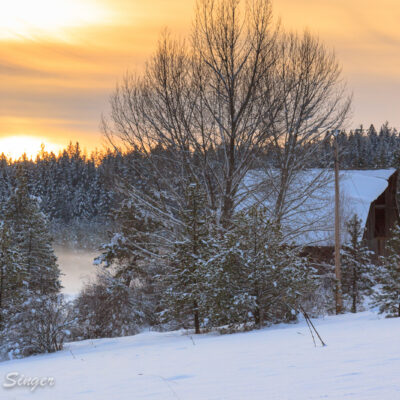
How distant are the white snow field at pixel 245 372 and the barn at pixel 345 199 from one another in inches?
427

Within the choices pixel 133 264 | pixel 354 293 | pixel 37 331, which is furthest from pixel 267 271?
pixel 133 264

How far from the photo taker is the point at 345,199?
120 ft

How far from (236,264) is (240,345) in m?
3.74

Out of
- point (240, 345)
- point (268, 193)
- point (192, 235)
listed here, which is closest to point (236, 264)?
point (192, 235)

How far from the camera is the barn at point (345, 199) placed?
20641mm

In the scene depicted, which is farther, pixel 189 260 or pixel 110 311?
pixel 110 311

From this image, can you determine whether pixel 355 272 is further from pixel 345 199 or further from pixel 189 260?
pixel 189 260

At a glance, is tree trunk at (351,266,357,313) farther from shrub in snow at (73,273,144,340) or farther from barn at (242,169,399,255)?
shrub in snow at (73,273,144,340)

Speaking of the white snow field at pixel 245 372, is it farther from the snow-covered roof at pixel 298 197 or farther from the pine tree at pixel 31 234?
the pine tree at pixel 31 234

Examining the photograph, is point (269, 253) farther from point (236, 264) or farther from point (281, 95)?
point (281, 95)

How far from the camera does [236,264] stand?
1316 cm

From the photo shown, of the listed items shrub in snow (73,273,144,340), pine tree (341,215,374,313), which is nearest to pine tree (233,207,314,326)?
shrub in snow (73,273,144,340)

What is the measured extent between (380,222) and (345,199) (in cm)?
772

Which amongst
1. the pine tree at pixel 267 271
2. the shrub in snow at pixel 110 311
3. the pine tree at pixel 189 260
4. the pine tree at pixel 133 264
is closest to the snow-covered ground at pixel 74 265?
the pine tree at pixel 133 264
